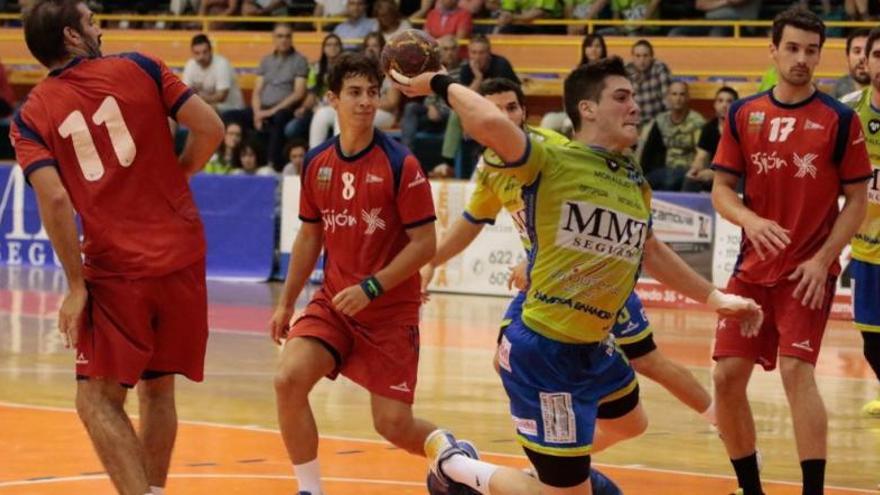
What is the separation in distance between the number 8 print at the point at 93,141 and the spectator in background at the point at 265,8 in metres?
18.2

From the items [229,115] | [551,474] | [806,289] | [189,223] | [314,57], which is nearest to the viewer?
[551,474]

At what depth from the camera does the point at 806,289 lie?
797 cm

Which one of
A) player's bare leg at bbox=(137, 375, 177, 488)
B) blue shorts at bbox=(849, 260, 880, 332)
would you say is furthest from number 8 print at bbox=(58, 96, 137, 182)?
blue shorts at bbox=(849, 260, 880, 332)

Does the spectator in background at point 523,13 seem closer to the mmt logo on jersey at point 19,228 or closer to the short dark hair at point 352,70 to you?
the mmt logo on jersey at point 19,228

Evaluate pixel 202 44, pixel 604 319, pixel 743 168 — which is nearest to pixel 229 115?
pixel 202 44

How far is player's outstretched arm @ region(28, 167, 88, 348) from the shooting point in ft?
22.3

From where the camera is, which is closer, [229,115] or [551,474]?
[551,474]

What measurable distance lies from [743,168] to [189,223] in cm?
274

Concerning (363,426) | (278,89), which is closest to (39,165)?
(363,426)

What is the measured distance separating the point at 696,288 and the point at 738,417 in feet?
4.56

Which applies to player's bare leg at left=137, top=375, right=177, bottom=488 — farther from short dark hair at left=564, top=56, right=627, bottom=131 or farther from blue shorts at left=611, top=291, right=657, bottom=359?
blue shorts at left=611, top=291, right=657, bottom=359

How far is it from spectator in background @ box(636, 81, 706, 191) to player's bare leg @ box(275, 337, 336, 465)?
11083 millimetres

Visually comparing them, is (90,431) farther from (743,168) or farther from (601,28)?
(601,28)

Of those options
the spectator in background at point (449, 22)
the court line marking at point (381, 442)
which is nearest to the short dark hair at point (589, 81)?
the court line marking at point (381, 442)
